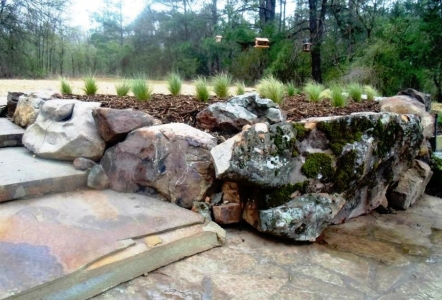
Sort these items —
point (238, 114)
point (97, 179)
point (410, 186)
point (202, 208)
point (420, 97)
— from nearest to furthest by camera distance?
point (202, 208)
point (97, 179)
point (238, 114)
point (410, 186)
point (420, 97)

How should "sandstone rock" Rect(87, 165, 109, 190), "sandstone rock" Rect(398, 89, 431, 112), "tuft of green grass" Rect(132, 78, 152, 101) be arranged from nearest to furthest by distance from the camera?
"sandstone rock" Rect(87, 165, 109, 190) < "tuft of green grass" Rect(132, 78, 152, 101) < "sandstone rock" Rect(398, 89, 431, 112)

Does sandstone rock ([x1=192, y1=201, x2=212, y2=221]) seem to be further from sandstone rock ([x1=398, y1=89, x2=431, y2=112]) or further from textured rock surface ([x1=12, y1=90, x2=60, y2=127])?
sandstone rock ([x1=398, y1=89, x2=431, y2=112])

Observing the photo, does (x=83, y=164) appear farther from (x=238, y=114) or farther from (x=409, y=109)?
(x=409, y=109)

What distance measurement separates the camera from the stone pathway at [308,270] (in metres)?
1.52

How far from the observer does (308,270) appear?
1.74 m

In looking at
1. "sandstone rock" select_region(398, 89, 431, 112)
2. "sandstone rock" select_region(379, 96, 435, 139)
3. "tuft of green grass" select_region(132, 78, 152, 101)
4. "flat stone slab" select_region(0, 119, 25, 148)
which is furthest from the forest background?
"sandstone rock" select_region(379, 96, 435, 139)

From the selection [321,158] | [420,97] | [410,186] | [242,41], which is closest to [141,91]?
[321,158]

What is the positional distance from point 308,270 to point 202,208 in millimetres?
689

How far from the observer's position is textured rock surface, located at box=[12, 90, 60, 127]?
2.94 meters

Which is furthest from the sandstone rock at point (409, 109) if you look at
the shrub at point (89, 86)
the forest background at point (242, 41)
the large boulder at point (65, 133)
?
the forest background at point (242, 41)

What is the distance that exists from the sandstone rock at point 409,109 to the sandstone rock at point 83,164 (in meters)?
2.66

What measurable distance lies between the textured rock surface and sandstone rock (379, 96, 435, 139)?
3054 mm

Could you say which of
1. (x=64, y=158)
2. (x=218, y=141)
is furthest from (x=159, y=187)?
(x=64, y=158)

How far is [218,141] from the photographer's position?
2.42 metres
